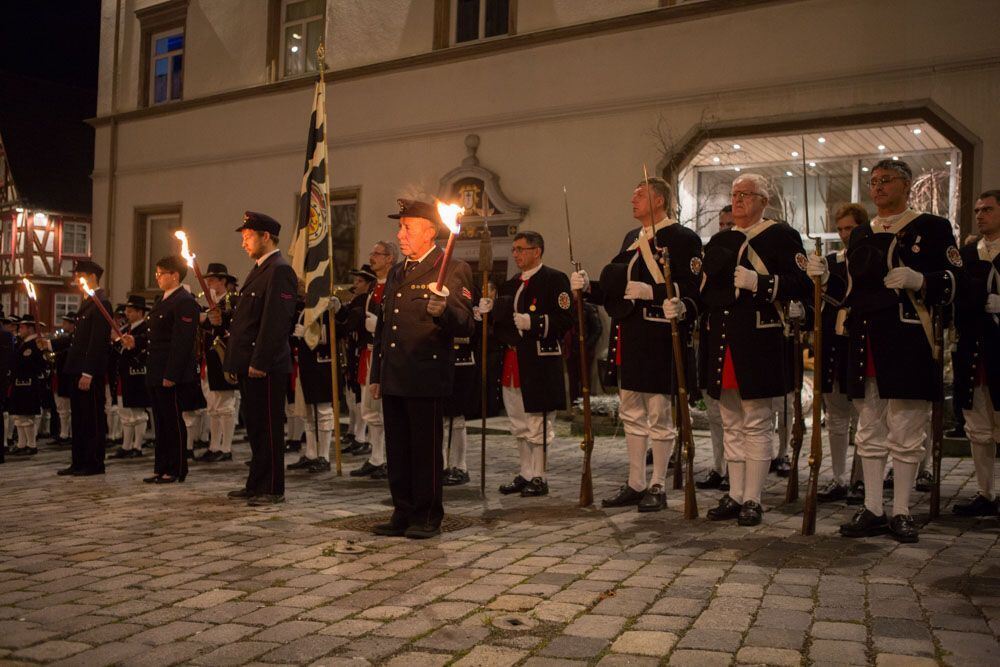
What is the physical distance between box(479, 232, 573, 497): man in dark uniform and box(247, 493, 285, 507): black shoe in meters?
Answer: 1.71

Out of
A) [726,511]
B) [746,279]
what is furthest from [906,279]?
[726,511]

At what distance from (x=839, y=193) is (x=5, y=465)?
13.0 meters

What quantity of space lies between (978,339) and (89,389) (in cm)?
750

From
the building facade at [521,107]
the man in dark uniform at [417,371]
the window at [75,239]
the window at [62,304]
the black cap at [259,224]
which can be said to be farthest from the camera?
the window at [75,239]

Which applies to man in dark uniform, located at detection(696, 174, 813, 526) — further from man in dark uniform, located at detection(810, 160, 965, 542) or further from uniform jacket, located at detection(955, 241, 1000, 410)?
uniform jacket, located at detection(955, 241, 1000, 410)

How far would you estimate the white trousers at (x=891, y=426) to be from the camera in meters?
5.64

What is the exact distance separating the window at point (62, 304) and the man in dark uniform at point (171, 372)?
29580 millimetres

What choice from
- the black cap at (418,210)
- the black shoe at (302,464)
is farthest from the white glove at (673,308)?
the black shoe at (302,464)

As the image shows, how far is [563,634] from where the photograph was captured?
3775 millimetres

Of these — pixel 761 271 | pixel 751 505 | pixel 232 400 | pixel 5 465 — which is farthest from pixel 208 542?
pixel 5 465

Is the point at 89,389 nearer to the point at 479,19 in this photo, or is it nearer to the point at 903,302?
the point at 903,302

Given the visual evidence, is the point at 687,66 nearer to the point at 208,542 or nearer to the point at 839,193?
the point at 839,193

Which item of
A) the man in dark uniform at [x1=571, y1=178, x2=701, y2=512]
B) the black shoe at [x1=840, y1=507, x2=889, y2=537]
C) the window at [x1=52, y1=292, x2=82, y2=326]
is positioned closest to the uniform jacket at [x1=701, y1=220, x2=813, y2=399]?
the man in dark uniform at [x1=571, y1=178, x2=701, y2=512]

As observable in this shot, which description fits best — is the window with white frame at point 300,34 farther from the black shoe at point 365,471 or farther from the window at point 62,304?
the window at point 62,304
